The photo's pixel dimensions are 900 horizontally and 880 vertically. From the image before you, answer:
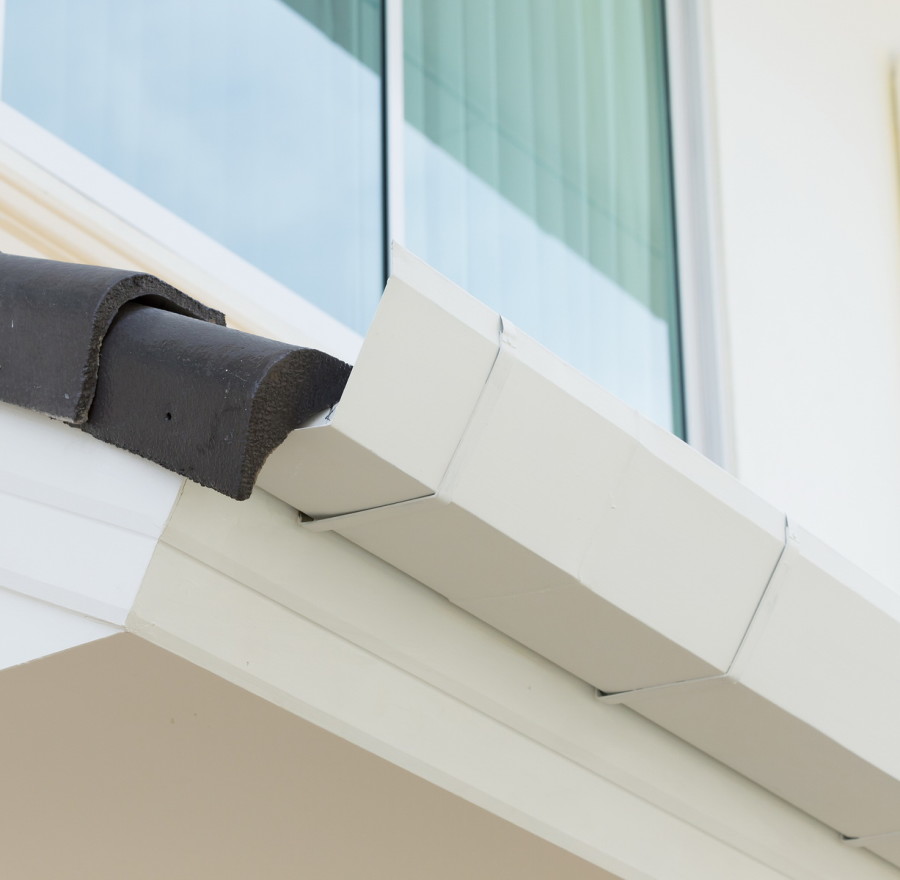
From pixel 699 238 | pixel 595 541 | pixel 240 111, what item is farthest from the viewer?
pixel 699 238

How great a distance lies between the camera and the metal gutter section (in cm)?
84

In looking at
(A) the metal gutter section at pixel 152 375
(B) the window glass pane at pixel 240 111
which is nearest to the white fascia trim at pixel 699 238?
(B) the window glass pane at pixel 240 111

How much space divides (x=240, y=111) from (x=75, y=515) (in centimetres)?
182

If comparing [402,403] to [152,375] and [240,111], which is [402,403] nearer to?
[152,375]

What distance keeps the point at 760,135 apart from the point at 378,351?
358cm

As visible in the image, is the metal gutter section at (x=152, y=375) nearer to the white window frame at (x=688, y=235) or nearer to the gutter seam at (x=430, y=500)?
the gutter seam at (x=430, y=500)

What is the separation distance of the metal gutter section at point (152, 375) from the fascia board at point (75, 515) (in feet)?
0.08

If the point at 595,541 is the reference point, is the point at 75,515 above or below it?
below

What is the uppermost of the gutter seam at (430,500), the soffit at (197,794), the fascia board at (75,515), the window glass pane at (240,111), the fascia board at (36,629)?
the window glass pane at (240,111)

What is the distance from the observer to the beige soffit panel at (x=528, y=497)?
34.7 inches

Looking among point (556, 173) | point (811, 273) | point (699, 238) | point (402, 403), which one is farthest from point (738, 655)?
point (811, 273)

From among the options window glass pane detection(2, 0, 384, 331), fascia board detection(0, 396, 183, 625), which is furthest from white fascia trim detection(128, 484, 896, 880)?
window glass pane detection(2, 0, 384, 331)

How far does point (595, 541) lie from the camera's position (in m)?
0.97

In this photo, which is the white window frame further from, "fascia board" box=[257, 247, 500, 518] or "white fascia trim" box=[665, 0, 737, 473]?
"fascia board" box=[257, 247, 500, 518]
